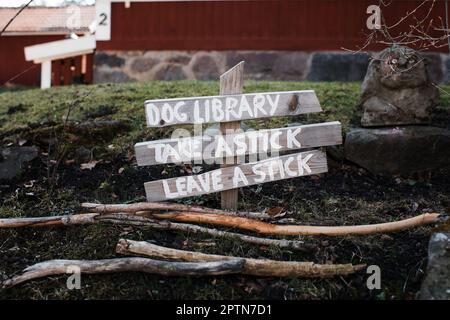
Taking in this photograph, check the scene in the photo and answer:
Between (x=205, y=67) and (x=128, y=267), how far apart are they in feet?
23.4

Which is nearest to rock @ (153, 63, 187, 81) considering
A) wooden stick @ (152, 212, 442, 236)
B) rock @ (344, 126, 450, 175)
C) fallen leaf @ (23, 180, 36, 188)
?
fallen leaf @ (23, 180, 36, 188)

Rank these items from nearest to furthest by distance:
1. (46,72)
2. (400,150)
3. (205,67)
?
(400,150) → (205,67) → (46,72)

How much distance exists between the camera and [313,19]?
31.4ft

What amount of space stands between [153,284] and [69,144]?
2938mm

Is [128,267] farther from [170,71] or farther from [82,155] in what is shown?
[170,71]

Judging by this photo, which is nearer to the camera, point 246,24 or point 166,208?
point 166,208

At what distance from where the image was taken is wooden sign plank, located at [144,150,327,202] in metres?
4.13

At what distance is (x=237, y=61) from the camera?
9.88 m

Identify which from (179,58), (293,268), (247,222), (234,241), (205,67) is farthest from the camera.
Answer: (179,58)

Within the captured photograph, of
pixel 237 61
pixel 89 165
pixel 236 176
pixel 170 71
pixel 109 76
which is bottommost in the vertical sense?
pixel 89 165

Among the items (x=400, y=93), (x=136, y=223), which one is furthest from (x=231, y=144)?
(x=400, y=93)

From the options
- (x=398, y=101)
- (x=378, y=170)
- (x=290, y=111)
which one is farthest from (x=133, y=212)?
(x=398, y=101)

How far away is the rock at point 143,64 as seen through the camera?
404 inches

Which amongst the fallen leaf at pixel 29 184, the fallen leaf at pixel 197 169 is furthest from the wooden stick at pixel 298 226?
the fallen leaf at pixel 29 184
